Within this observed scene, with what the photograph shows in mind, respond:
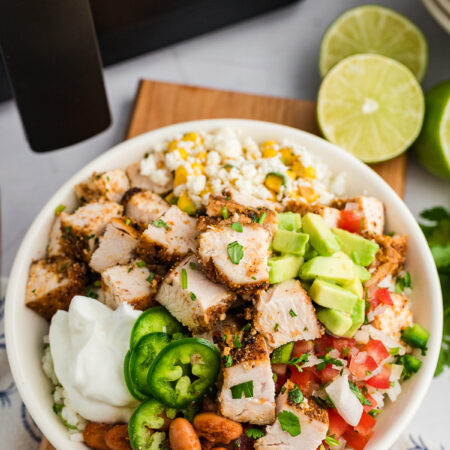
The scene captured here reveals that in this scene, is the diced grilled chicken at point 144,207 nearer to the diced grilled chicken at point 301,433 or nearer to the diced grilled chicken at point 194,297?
the diced grilled chicken at point 194,297

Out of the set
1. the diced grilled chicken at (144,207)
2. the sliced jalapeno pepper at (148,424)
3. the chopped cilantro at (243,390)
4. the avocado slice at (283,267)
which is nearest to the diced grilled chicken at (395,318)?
the avocado slice at (283,267)

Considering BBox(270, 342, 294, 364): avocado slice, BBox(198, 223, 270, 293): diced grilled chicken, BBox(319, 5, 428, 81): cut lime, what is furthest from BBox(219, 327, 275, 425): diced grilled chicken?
BBox(319, 5, 428, 81): cut lime

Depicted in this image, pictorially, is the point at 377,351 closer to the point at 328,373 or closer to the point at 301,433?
the point at 328,373

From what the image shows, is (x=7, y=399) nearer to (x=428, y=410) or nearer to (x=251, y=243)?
(x=251, y=243)

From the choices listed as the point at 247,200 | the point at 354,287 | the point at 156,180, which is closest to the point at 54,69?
the point at 156,180

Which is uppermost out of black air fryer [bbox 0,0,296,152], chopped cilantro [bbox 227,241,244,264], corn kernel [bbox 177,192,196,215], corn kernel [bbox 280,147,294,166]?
black air fryer [bbox 0,0,296,152]

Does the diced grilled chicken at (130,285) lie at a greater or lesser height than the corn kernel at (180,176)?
lesser

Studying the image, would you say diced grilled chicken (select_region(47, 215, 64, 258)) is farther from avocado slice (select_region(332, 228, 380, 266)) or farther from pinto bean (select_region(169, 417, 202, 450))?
avocado slice (select_region(332, 228, 380, 266))
